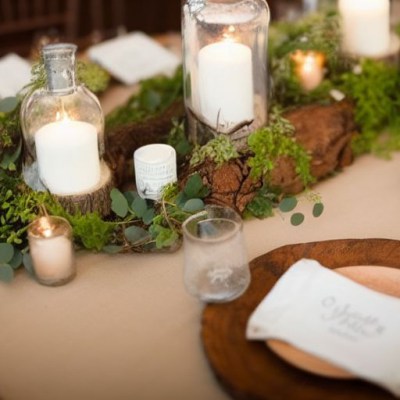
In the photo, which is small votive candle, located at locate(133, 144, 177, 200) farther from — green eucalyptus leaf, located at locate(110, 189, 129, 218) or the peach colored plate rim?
the peach colored plate rim

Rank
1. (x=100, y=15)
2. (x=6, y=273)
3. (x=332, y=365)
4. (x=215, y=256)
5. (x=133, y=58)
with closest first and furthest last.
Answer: (x=332, y=365), (x=215, y=256), (x=6, y=273), (x=133, y=58), (x=100, y=15)

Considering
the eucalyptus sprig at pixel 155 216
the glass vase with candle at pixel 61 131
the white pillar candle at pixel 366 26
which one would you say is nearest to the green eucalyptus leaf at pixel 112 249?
the eucalyptus sprig at pixel 155 216

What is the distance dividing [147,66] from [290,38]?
1.30ft

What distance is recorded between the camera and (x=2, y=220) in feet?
3.81

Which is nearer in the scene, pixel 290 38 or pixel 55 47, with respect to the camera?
pixel 55 47

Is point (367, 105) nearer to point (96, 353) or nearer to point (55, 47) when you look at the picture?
point (55, 47)

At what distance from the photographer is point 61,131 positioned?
1.21 m

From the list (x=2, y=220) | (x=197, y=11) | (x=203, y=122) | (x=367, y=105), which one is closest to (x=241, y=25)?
(x=197, y=11)

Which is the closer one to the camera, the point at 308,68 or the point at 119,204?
the point at 119,204

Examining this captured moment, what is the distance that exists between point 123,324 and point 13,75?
36.9 inches

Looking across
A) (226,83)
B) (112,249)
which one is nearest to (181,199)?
(112,249)

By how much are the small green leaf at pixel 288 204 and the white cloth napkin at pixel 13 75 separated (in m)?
0.74

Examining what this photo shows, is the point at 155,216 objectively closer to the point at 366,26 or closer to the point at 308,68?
the point at 308,68

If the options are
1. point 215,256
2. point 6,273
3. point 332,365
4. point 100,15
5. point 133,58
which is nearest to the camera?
point 332,365
